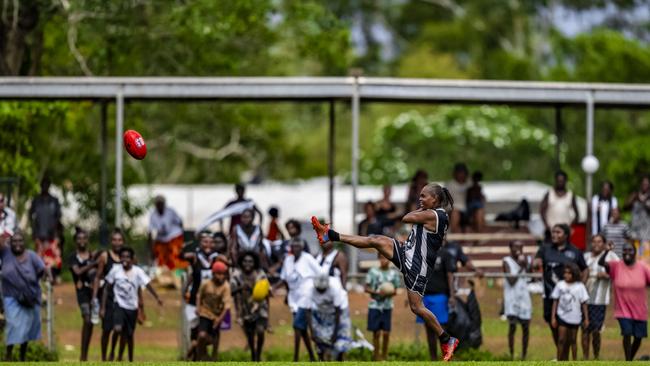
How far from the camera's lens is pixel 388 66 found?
74.3 metres

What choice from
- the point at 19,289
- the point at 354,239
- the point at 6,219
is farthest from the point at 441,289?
the point at 6,219

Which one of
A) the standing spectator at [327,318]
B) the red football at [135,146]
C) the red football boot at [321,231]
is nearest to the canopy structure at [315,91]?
the standing spectator at [327,318]

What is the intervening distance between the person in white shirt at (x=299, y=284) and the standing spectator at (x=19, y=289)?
128 inches

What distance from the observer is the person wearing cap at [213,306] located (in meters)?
20.1

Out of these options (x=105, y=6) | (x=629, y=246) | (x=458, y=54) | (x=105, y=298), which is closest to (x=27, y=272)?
(x=105, y=298)

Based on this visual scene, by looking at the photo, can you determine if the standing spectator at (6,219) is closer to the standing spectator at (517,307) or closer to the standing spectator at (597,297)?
the standing spectator at (517,307)

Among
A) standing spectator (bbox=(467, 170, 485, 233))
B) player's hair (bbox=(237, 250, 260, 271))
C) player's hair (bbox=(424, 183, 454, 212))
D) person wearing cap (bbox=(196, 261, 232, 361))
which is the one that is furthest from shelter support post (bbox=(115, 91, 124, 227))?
player's hair (bbox=(424, 183, 454, 212))

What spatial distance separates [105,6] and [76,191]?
15.1 feet

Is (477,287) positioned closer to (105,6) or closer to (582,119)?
(105,6)

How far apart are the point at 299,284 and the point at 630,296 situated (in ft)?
14.2

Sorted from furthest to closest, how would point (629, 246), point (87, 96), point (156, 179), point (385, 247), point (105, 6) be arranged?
1. point (156, 179)
2. point (105, 6)
3. point (87, 96)
4. point (629, 246)
5. point (385, 247)

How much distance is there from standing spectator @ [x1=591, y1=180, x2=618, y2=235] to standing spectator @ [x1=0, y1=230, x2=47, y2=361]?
29.9 ft

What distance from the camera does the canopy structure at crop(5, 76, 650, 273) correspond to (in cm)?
2392

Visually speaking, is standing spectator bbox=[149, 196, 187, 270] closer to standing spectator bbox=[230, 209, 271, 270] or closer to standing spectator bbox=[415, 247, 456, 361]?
standing spectator bbox=[230, 209, 271, 270]
